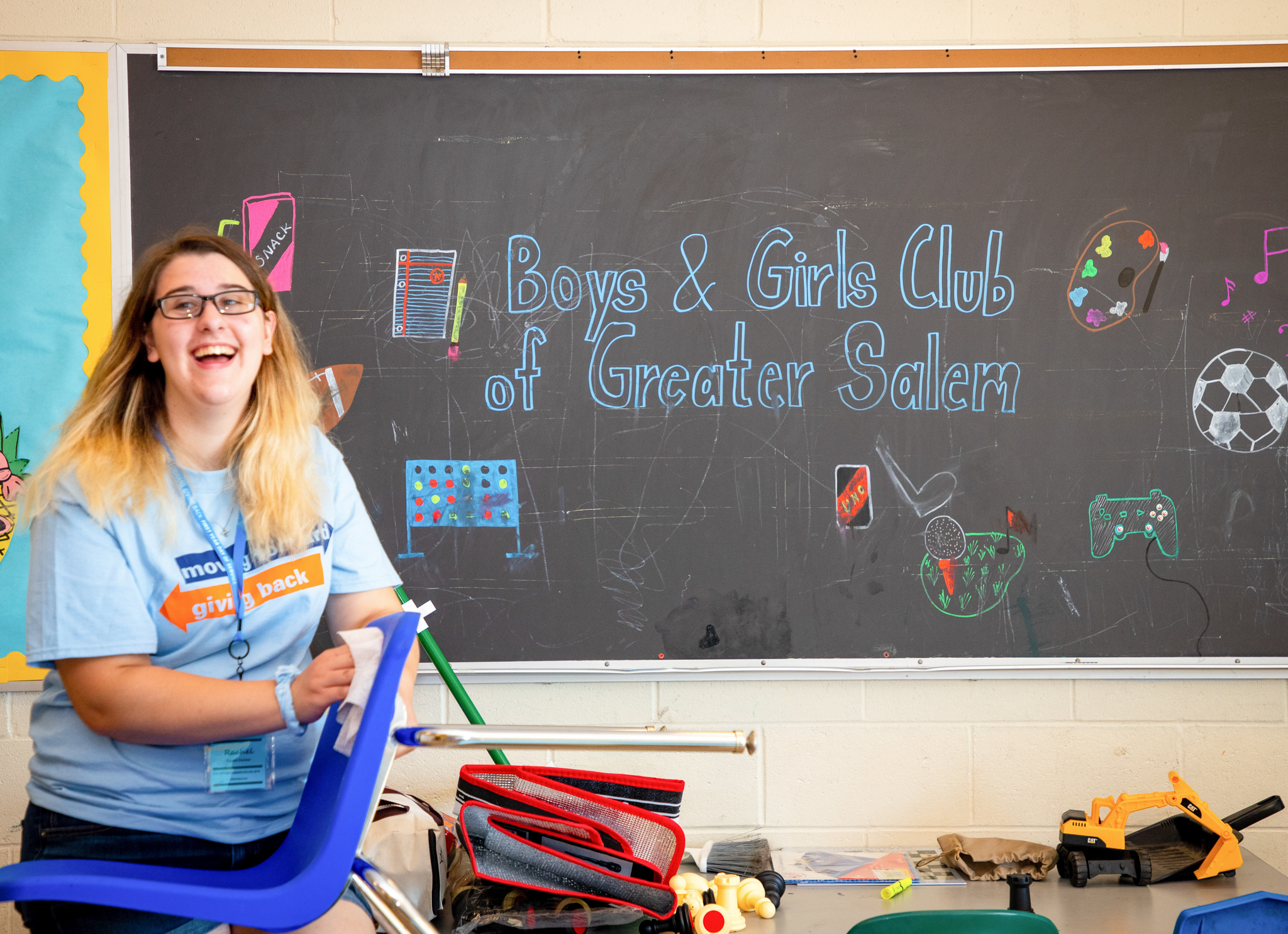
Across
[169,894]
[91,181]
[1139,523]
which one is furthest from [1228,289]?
[91,181]

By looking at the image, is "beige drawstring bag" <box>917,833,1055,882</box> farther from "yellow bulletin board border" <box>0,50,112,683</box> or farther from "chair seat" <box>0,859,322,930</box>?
"yellow bulletin board border" <box>0,50,112,683</box>

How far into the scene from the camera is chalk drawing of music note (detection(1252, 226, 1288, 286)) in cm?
210

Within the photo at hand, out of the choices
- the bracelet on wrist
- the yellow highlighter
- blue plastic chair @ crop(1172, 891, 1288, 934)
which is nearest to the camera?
the bracelet on wrist

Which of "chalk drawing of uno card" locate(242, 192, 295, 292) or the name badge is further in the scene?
"chalk drawing of uno card" locate(242, 192, 295, 292)

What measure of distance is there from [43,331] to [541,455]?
3.89ft

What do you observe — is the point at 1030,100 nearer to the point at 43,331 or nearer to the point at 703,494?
the point at 703,494

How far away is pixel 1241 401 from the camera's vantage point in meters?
2.11

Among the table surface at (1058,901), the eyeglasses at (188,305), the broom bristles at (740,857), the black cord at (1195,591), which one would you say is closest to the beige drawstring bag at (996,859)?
the table surface at (1058,901)

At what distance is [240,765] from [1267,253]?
236cm

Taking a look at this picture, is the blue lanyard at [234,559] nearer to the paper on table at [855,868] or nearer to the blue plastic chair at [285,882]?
the blue plastic chair at [285,882]

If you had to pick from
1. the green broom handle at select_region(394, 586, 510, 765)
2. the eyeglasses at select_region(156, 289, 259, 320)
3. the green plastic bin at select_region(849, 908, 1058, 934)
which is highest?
the eyeglasses at select_region(156, 289, 259, 320)

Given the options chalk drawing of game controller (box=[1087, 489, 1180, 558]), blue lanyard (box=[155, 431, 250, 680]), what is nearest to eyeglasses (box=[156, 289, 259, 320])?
blue lanyard (box=[155, 431, 250, 680])

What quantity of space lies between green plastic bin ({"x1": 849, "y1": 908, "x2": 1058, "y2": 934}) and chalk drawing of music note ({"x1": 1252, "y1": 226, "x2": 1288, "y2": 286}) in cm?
163

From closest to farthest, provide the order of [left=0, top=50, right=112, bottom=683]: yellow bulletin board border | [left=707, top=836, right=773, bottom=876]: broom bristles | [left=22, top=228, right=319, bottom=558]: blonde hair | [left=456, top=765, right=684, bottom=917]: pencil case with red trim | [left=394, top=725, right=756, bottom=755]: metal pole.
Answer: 1. [left=394, top=725, right=756, bottom=755]: metal pole
2. [left=22, top=228, right=319, bottom=558]: blonde hair
3. [left=456, top=765, right=684, bottom=917]: pencil case with red trim
4. [left=707, top=836, right=773, bottom=876]: broom bristles
5. [left=0, top=50, right=112, bottom=683]: yellow bulletin board border
